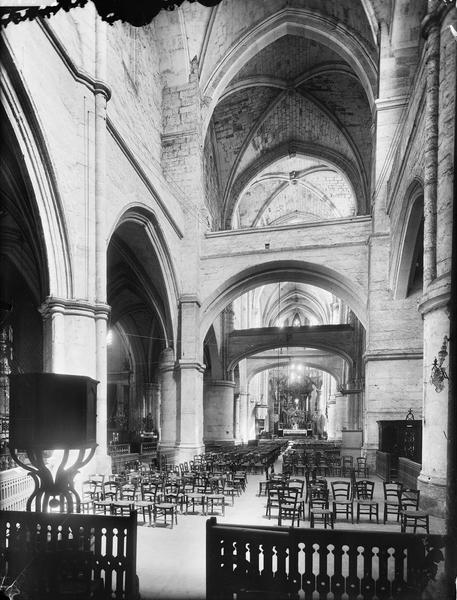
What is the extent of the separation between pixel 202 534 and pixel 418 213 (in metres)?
9.81

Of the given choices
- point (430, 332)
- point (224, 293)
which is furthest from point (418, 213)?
point (224, 293)

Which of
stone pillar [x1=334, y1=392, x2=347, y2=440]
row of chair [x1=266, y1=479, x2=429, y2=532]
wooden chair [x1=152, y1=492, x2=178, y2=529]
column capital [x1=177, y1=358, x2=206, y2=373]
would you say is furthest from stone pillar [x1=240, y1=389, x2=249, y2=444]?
wooden chair [x1=152, y1=492, x2=178, y2=529]

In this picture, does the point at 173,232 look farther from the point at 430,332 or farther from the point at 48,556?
the point at 48,556

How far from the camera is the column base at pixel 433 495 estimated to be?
6.93 meters

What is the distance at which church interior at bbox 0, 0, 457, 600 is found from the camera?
15.9ft

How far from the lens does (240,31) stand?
18.6 meters

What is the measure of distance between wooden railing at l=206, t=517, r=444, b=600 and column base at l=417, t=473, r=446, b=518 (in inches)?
166

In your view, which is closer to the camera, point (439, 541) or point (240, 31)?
point (439, 541)

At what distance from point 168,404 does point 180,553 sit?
1141cm

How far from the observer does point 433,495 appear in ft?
23.5

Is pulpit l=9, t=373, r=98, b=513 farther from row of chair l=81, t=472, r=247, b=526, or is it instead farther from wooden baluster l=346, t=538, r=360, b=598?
wooden baluster l=346, t=538, r=360, b=598

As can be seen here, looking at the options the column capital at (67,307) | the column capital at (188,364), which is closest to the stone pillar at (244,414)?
the column capital at (188,364)

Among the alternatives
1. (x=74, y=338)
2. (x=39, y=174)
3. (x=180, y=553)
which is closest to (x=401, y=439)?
(x=180, y=553)

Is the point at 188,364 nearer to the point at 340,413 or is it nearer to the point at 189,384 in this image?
the point at 189,384
